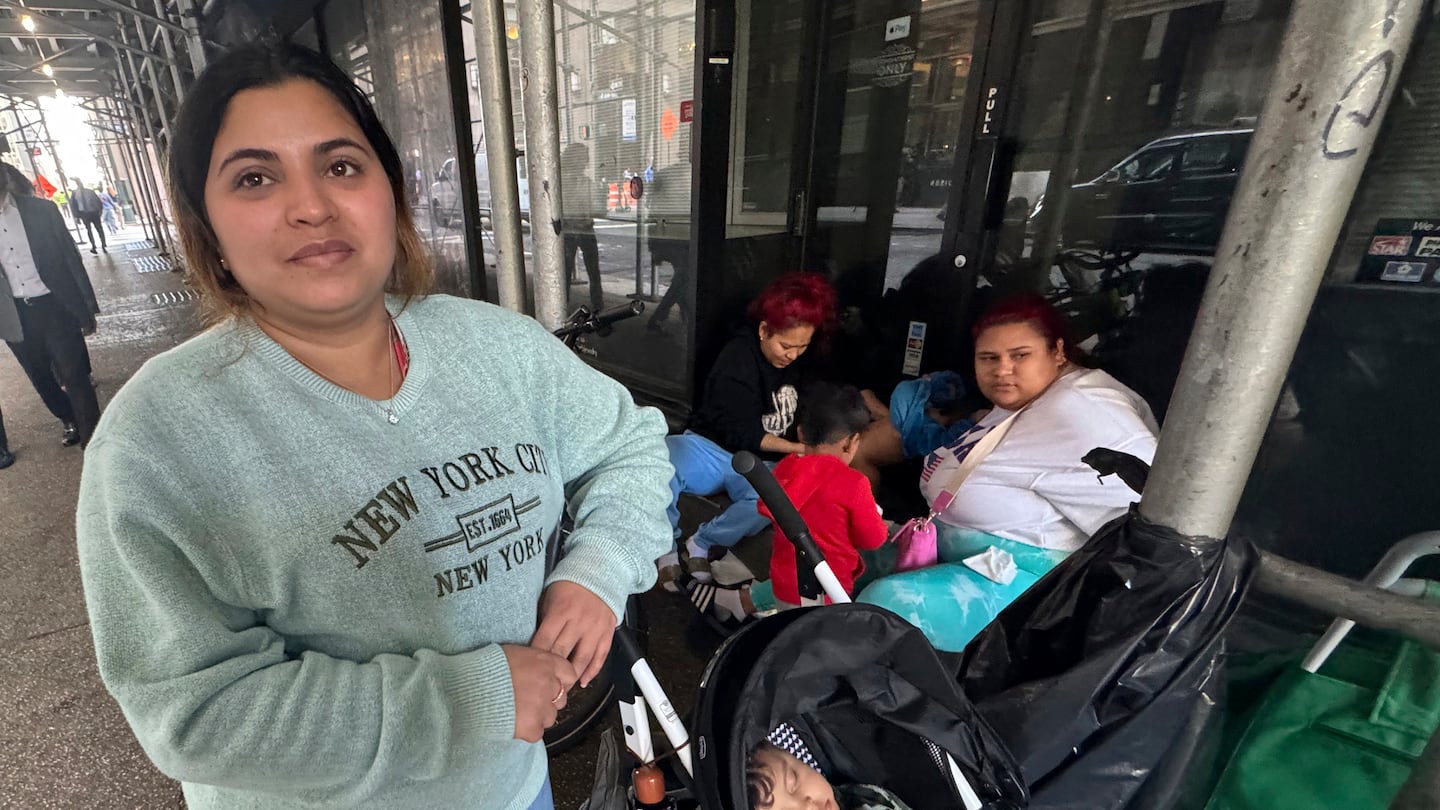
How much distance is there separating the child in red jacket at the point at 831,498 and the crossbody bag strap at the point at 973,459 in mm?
235

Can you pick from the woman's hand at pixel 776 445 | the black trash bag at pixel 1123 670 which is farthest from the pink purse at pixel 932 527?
the woman's hand at pixel 776 445

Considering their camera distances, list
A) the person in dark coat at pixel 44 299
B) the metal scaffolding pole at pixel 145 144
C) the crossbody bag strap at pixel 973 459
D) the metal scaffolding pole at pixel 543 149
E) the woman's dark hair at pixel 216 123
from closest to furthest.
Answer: the woman's dark hair at pixel 216 123
the metal scaffolding pole at pixel 543 149
the crossbody bag strap at pixel 973 459
the person in dark coat at pixel 44 299
the metal scaffolding pole at pixel 145 144

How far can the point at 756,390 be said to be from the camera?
3.42 m

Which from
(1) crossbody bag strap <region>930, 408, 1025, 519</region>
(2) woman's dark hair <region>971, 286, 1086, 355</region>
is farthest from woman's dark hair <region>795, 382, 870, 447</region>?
(2) woman's dark hair <region>971, 286, 1086, 355</region>

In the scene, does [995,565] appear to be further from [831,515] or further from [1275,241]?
[1275,241]

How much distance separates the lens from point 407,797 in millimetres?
944

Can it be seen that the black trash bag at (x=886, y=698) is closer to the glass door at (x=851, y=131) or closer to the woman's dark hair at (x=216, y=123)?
the woman's dark hair at (x=216, y=123)

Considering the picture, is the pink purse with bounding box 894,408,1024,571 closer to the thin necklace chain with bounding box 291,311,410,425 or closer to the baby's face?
the baby's face

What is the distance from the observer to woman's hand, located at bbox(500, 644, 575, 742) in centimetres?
86

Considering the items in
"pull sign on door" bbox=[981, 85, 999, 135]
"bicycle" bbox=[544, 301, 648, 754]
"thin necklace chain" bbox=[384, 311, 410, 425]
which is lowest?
"bicycle" bbox=[544, 301, 648, 754]

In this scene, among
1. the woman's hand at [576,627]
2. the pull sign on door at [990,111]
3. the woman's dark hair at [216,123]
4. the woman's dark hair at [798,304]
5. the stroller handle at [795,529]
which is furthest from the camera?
the woman's dark hair at [798,304]

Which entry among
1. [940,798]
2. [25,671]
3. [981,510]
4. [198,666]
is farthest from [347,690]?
[25,671]

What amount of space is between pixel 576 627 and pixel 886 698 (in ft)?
2.11

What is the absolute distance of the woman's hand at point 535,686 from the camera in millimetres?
855
